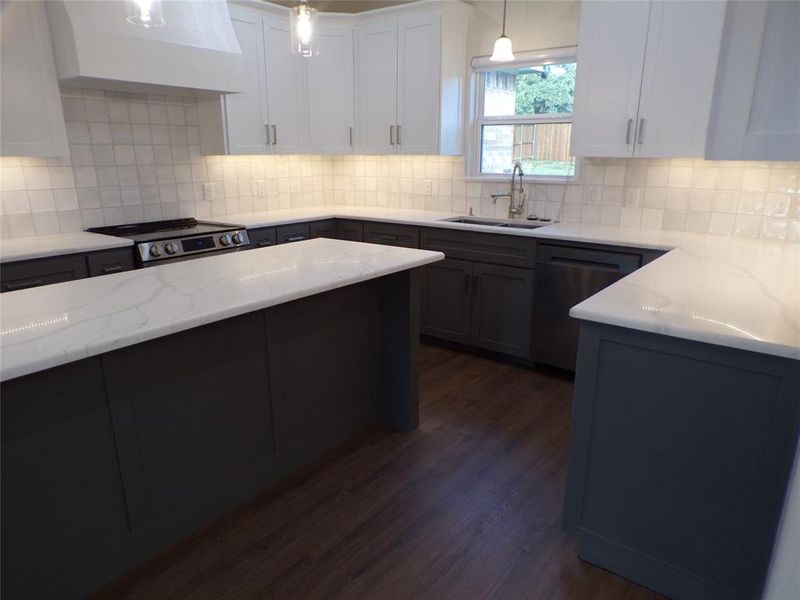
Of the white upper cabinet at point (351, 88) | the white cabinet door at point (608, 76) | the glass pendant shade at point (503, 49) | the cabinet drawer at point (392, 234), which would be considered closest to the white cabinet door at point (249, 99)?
the white upper cabinet at point (351, 88)

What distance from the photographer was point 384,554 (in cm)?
193

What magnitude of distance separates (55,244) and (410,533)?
97.7 inches

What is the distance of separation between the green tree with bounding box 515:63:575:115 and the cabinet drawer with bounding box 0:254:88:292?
3112 mm

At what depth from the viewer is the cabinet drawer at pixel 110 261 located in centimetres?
296

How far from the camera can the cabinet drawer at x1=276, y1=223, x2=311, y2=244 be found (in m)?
3.96

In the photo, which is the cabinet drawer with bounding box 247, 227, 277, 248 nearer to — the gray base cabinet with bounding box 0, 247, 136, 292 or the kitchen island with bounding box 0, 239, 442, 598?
the gray base cabinet with bounding box 0, 247, 136, 292

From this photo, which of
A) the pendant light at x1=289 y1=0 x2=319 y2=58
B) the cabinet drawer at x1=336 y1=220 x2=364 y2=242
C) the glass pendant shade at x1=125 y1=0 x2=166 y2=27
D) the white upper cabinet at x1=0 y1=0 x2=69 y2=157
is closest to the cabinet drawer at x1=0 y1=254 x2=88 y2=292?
the white upper cabinet at x1=0 y1=0 x2=69 y2=157

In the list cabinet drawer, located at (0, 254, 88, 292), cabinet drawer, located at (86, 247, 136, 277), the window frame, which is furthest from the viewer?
the window frame

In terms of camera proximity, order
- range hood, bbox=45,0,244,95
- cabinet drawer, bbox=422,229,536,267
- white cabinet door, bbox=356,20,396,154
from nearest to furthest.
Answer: range hood, bbox=45,0,244,95 → cabinet drawer, bbox=422,229,536,267 → white cabinet door, bbox=356,20,396,154

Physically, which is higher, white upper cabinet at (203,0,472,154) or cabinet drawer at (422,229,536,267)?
white upper cabinet at (203,0,472,154)

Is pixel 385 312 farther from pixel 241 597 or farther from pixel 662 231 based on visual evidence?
pixel 662 231

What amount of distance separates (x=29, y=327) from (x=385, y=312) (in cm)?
150

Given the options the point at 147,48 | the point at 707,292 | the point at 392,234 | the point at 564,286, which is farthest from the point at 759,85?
the point at 147,48

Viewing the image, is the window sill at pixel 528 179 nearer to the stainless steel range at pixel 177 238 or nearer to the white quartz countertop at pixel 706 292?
the white quartz countertop at pixel 706 292
